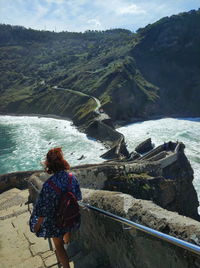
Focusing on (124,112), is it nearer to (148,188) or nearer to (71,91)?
(71,91)

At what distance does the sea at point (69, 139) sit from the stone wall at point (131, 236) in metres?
27.9

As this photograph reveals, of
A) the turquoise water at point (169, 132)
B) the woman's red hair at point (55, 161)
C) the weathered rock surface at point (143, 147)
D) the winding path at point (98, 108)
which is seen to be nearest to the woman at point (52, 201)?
the woman's red hair at point (55, 161)

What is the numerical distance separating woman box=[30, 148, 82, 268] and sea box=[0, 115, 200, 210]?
28.9 m

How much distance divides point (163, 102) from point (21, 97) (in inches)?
1832

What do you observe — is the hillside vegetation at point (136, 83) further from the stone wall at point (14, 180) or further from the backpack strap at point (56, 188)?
the backpack strap at point (56, 188)

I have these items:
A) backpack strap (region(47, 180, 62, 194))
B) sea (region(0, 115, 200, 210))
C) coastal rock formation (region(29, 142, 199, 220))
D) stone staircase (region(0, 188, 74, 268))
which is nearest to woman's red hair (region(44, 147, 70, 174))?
backpack strap (region(47, 180, 62, 194))

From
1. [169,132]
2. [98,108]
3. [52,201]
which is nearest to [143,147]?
[169,132]

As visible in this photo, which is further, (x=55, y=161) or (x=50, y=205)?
(x=55, y=161)

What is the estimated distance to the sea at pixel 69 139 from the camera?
40844mm

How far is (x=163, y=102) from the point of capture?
8294cm

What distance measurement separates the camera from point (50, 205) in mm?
3711

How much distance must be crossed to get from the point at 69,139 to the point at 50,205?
163ft

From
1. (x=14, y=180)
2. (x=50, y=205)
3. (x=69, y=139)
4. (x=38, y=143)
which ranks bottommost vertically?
(x=69, y=139)

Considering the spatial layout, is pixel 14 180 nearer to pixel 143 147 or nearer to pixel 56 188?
pixel 56 188
